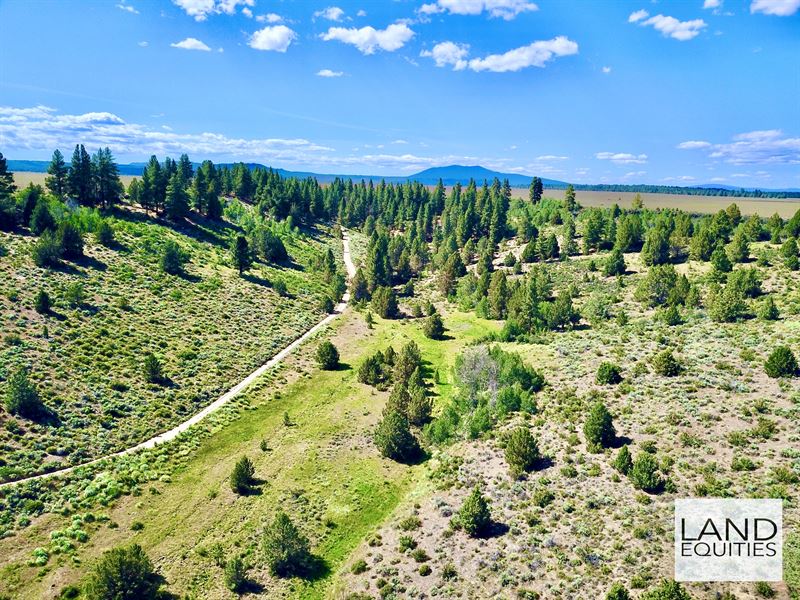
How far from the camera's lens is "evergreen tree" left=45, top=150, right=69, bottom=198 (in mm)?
102375

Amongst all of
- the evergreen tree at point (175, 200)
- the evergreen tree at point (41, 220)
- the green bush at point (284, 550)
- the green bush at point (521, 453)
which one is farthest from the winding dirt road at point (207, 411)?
the evergreen tree at point (175, 200)

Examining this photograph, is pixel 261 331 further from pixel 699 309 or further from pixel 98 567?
pixel 699 309

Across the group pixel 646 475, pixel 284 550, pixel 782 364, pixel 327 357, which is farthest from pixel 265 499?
pixel 782 364

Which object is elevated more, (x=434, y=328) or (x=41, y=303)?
(x=41, y=303)

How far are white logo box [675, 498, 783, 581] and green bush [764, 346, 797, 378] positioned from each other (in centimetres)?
1861

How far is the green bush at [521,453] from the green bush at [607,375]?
13.7m

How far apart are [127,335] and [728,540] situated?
7081cm

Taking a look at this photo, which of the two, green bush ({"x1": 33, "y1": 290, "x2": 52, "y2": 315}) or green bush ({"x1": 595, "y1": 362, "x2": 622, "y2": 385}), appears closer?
green bush ({"x1": 595, "y1": 362, "x2": 622, "y2": 385})

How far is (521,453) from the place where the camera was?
126ft

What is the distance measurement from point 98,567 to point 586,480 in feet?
115

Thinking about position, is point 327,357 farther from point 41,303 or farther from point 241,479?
point 41,303

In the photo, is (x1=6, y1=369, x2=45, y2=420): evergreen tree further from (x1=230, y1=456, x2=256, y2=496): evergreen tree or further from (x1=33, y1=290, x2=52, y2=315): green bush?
(x1=230, y1=456, x2=256, y2=496): evergreen tree

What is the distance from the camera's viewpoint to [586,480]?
35.5 metres

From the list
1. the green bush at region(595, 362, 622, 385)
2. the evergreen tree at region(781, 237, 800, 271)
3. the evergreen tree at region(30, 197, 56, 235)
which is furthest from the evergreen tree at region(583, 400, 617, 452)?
the evergreen tree at region(30, 197, 56, 235)
